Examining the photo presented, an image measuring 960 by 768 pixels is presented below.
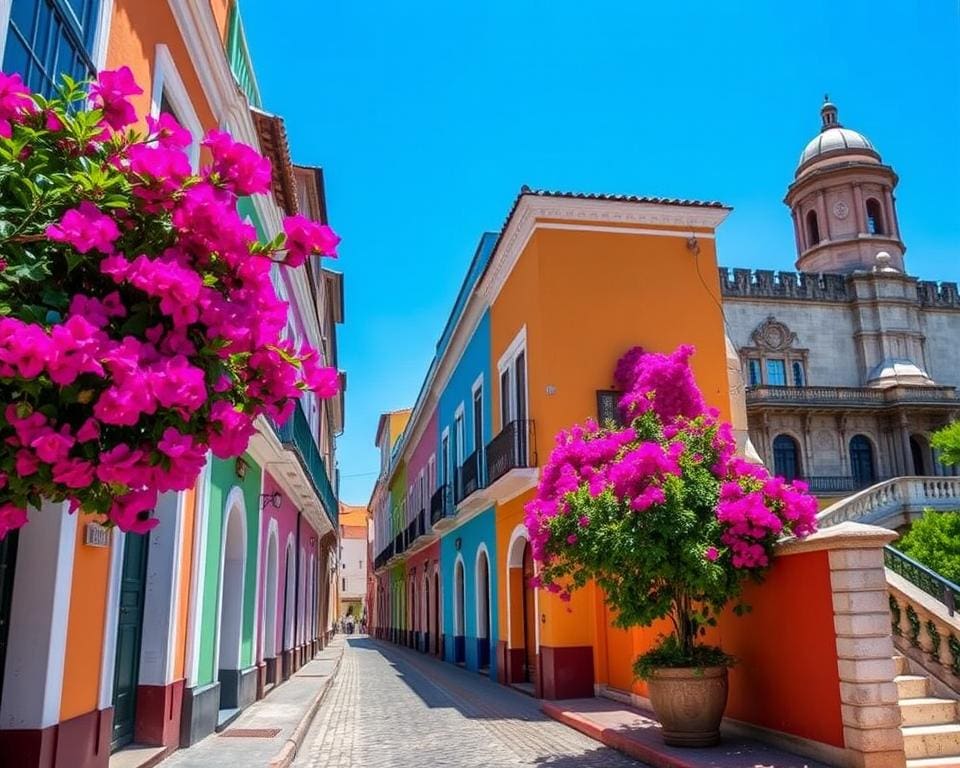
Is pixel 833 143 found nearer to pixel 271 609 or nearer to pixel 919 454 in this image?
pixel 919 454

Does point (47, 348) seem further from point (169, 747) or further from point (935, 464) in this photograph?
point (935, 464)

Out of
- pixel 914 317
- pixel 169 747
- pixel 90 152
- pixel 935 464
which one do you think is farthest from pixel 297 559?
A: pixel 914 317

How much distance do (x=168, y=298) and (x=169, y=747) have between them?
6.50m

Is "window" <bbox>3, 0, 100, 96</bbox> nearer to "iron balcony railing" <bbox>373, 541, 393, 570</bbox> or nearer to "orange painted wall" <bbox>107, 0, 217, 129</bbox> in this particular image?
"orange painted wall" <bbox>107, 0, 217, 129</bbox>

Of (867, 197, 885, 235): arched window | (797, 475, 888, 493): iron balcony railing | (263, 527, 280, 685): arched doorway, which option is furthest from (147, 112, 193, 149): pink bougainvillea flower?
(867, 197, 885, 235): arched window

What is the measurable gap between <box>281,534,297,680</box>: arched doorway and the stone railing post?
39.2ft

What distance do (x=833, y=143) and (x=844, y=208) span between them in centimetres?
402

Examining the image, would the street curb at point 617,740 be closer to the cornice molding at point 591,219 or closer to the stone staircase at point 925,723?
the stone staircase at point 925,723

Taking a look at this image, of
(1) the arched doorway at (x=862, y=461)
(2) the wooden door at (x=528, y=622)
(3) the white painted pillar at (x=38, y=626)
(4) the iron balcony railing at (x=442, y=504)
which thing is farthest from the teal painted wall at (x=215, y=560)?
(1) the arched doorway at (x=862, y=461)

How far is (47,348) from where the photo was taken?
2203 mm

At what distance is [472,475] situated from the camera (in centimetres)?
1734

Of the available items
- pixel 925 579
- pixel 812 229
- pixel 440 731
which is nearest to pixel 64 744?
pixel 440 731

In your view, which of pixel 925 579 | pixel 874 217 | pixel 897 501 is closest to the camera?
pixel 925 579

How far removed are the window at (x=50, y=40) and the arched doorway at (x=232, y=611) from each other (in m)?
6.14
